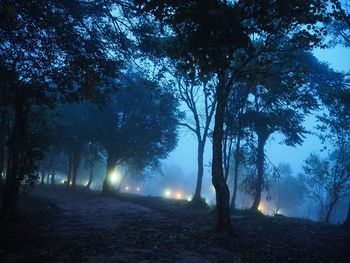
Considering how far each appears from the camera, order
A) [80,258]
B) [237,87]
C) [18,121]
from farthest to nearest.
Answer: [237,87]
[18,121]
[80,258]

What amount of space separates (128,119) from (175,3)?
21.4 m

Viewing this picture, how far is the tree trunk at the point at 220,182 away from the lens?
9164 mm

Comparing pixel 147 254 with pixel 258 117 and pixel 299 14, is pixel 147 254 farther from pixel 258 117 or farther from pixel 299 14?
pixel 258 117

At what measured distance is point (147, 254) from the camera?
645cm

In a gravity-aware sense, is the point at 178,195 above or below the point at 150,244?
below

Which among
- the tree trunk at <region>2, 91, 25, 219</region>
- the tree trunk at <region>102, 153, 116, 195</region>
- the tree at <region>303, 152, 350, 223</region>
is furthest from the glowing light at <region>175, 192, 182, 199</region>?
the tree trunk at <region>2, 91, 25, 219</region>

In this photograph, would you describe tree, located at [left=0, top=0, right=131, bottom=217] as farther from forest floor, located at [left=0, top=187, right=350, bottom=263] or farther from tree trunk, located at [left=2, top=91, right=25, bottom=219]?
forest floor, located at [left=0, top=187, right=350, bottom=263]

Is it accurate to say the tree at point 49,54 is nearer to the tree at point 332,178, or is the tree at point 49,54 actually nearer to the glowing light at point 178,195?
the tree at point 332,178

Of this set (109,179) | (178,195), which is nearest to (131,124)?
(109,179)

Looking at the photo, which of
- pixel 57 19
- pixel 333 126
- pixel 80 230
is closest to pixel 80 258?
pixel 80 230

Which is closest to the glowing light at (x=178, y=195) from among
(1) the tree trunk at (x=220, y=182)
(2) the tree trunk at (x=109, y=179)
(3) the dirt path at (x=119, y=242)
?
(2) the tree trunk at (x=109, y=179)

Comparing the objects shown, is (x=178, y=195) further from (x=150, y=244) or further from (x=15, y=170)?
(x=150, y=244)

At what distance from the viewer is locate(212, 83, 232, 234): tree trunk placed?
30.1 ft

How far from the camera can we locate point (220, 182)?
941 centimetres
